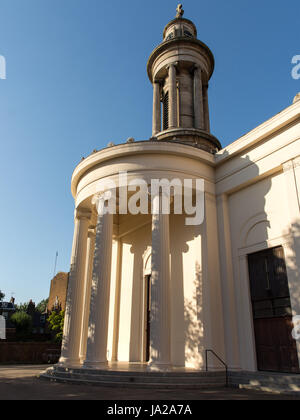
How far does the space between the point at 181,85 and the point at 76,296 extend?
15049 millimetres

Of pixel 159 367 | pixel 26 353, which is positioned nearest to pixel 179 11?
pixel 159 367

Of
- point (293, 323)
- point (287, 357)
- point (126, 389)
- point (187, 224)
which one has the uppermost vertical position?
point (187, 224)

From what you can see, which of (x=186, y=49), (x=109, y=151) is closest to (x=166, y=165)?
(x=109, y=151)

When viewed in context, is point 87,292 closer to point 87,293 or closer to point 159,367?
point 87,293

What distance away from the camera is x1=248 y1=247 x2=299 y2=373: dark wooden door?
11.3 meters

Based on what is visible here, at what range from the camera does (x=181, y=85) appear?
2206cm

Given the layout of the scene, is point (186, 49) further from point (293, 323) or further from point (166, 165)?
point (293, 323)

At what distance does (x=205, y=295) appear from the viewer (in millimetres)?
13078

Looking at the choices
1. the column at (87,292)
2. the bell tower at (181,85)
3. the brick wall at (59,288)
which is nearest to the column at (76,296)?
the column at (87,292)

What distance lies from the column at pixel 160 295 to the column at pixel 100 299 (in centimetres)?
205

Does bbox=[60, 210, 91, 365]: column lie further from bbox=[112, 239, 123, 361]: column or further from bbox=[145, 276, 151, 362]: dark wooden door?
bbox=[112, 239, 123, 361]: column

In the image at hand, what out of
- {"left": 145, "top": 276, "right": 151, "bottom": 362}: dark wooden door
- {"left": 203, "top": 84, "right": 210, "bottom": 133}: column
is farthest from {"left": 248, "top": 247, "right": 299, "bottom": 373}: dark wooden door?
{"left": 203, "top": 84, "right": 210, "bottom": 133}: column
